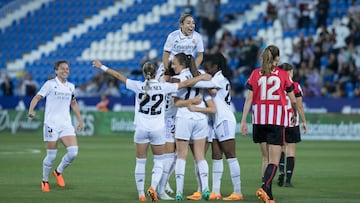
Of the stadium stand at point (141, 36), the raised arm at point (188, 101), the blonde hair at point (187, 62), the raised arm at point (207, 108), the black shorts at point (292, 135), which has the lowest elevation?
the black shorts at point (292, 135)

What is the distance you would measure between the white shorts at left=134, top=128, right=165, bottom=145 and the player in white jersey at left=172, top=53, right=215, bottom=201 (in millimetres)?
244

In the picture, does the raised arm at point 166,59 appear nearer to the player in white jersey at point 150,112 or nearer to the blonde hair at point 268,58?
the player in white jersey at point 150,112

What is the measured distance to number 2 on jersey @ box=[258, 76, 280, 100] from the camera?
12.5m

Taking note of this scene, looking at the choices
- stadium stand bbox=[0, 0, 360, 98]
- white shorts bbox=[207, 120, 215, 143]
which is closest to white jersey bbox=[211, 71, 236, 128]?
white shorts bbox=[207, 120, 215, 143]

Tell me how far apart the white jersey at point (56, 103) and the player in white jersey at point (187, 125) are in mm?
3476

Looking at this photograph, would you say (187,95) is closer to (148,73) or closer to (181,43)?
(148,73)

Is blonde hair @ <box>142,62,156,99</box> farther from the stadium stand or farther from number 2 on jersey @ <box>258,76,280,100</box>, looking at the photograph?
the stadium stand

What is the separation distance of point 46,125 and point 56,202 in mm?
3104

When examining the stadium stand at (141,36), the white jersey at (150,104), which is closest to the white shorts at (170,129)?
the white jersey at (150,104)

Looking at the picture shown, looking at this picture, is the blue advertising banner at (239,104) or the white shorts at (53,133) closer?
the white shorts at (53,133)

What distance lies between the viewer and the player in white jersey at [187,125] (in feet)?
41.8

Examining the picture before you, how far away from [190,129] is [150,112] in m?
0.64

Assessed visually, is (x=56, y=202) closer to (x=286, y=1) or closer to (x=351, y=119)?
(x=351, y=119)

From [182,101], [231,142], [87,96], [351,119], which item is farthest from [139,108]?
[87,96]
